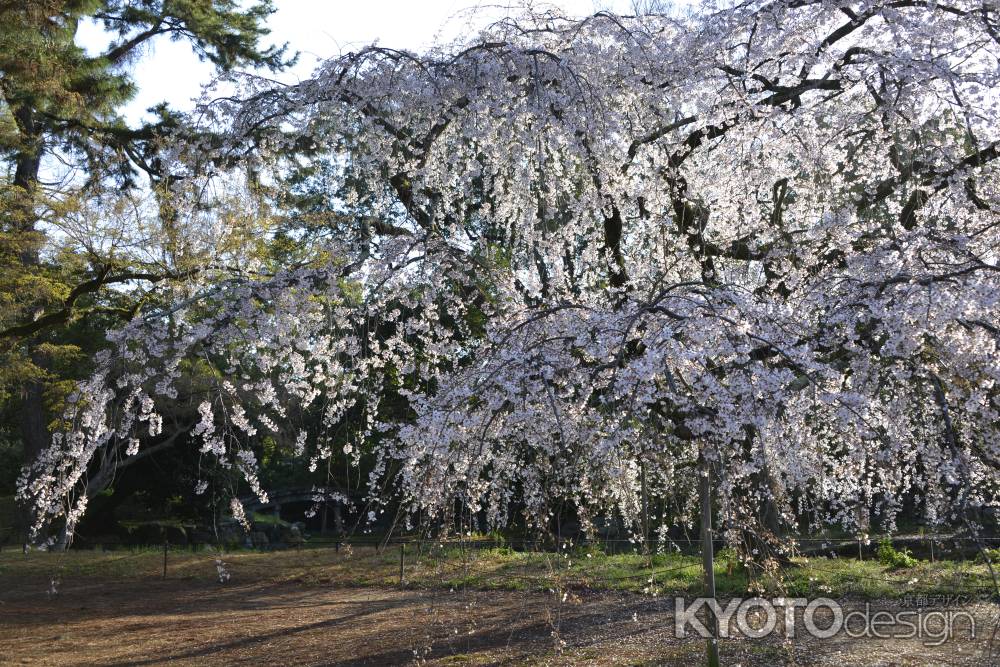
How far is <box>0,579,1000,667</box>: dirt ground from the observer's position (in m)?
6.61

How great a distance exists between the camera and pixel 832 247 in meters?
5.36

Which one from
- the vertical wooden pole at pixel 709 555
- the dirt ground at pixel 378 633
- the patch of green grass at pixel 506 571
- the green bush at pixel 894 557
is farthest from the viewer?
the green bush at pixel 894 557

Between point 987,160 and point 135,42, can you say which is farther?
point 135,42

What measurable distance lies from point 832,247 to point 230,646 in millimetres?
6728

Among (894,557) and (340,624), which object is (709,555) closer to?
(340,624)

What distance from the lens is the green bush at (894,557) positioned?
9539 millimetres

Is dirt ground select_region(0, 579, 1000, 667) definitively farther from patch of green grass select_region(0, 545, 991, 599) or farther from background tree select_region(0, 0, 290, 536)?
background tree select_region(0, 0, 290, 536)

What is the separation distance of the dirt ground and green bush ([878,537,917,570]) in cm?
203

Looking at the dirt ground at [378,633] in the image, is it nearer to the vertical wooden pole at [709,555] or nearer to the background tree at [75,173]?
the vertical wooden pole at [709,555]

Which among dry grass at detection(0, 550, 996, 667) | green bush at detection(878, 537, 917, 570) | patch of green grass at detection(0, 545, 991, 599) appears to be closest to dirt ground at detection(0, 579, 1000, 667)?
dry grass at detection(0, 550, 996, 667)

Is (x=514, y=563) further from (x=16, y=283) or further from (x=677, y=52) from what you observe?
(x=677, y=52)

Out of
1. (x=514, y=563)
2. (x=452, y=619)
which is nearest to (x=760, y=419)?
(x=452, y=619)

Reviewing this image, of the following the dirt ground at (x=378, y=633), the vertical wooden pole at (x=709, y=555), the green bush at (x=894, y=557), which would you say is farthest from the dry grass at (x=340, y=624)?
the green bush at (x=894, y=557)

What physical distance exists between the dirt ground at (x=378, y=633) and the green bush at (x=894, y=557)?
6.67ft
